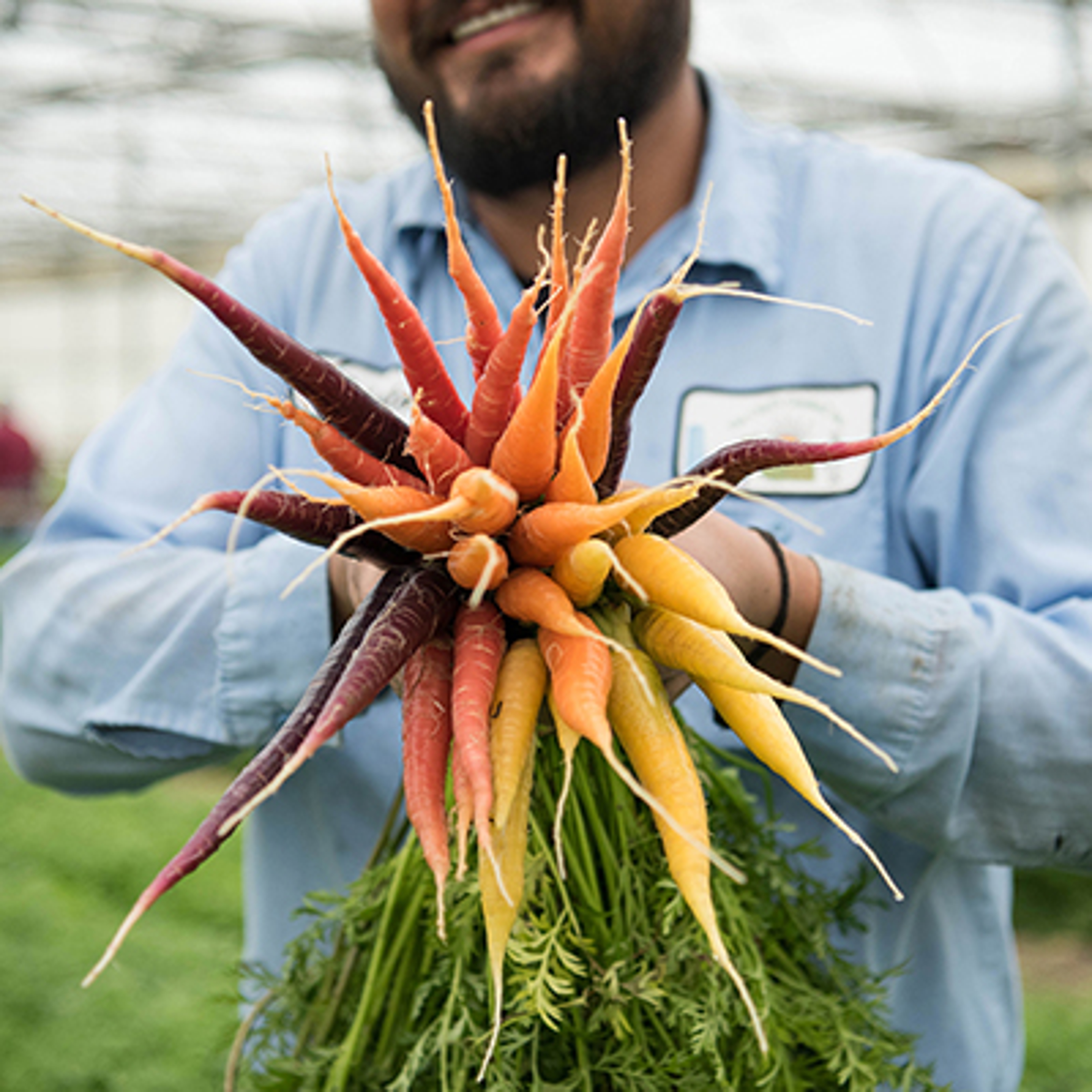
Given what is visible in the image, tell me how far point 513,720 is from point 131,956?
2.91 metres

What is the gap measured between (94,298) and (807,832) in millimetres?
19843

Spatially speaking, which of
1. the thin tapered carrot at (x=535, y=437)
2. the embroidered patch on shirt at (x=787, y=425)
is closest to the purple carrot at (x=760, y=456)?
the thin tapered carrot at (x=535, y=437)

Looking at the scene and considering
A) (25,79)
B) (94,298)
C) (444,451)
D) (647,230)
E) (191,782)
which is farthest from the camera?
(94,298)

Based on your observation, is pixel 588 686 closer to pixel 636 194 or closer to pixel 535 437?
pixel 535 437

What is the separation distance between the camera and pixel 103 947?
3213 millimetres

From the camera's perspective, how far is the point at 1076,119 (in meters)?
5.85

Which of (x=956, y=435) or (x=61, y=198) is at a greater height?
(x=956, y=435)

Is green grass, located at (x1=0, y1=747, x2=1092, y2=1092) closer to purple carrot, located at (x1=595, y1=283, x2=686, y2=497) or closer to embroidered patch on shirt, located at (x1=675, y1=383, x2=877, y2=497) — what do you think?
embroidered patch on shirt, located at (x1=675, y1=383, x2=877, y2=497)

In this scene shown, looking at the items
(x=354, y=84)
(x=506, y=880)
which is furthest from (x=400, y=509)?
(x=354, y=84)

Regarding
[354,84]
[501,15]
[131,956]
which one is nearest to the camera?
[501,15]

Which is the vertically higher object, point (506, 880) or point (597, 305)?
point (597, 305)

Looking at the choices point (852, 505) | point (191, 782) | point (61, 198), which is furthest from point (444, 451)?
point (61, 198)

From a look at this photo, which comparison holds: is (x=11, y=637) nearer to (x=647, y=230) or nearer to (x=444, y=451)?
(x=444, y=451)

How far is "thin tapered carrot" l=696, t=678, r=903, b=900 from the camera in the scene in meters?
0.77
